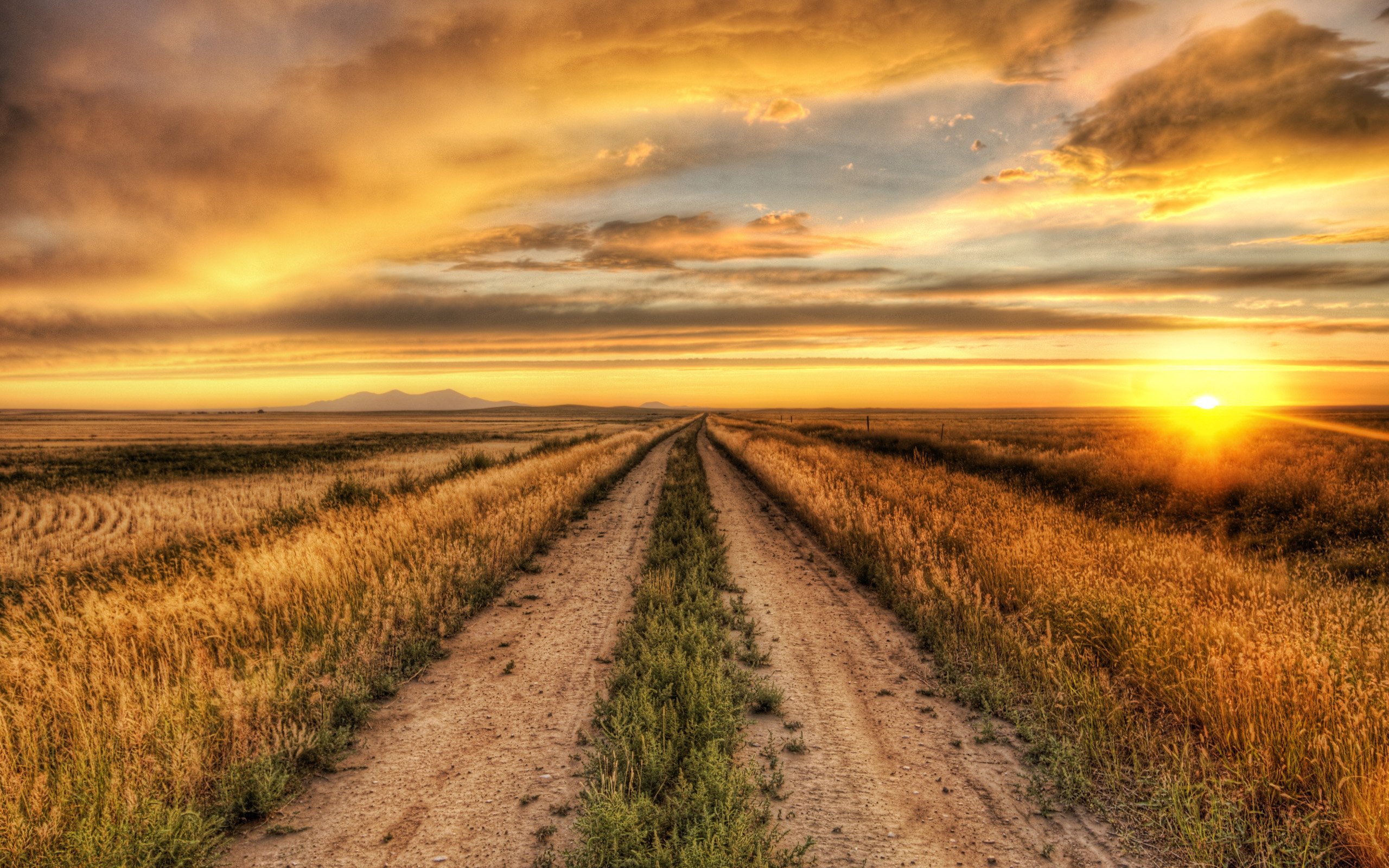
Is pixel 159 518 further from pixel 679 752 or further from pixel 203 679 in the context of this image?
pixel 679 752

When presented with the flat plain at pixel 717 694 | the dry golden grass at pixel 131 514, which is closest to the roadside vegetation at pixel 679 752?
the flat plain at pixel 717 694

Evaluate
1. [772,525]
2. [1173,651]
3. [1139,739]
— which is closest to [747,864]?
[1139,739]

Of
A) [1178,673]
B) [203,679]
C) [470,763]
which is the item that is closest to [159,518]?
[203,679]

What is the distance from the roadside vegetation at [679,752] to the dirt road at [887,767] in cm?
31

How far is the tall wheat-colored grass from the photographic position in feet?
11.8

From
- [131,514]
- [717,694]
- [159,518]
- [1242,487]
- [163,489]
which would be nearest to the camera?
[717,694]

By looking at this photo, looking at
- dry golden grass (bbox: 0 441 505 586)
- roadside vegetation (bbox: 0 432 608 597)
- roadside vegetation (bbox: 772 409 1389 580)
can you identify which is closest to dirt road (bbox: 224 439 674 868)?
roadside vegetation (bbox: 0 432 608 597)

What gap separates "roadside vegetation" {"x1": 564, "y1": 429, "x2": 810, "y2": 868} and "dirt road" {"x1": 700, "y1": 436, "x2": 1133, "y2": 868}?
312mm

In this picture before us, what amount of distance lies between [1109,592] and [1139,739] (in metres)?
2.36

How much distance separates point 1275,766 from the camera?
3994mm

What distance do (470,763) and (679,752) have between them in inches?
65.4

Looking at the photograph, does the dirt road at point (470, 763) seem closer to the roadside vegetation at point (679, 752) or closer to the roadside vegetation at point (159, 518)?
the roadside vegetation at point (679, 752)

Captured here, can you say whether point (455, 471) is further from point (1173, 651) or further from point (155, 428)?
point (155, 428)

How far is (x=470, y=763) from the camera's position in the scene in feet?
15.1
